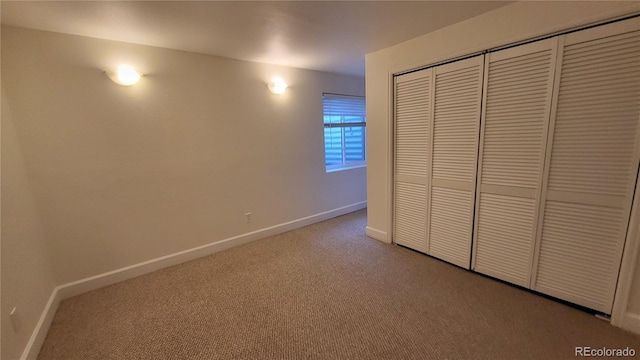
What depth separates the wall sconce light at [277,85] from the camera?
308 centimetres

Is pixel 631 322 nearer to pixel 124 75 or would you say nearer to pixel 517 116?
pixel 517 116

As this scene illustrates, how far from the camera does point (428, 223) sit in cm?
258

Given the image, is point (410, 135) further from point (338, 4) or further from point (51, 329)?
point (51, 329)

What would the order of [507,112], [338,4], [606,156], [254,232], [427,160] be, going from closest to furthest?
[606,156] → [338,4] → [507,112] → [427,160] → [254,232]

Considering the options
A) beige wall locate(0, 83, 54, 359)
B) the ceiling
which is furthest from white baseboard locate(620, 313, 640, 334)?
beige wall locate(0, 83, 54, 359)

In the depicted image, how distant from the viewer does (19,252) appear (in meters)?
1.64

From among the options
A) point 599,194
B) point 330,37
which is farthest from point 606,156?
point 330,37

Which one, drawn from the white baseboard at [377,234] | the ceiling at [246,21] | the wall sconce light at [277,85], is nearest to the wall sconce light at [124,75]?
the ceiling at [246,21]

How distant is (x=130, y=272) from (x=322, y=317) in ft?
6.47

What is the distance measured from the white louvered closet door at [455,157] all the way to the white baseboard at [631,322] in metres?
0.93

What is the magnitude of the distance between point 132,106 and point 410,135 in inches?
106

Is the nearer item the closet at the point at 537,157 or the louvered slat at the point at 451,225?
the closet at the point at 537,157

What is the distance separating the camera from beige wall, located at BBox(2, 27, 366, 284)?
6.50 feet

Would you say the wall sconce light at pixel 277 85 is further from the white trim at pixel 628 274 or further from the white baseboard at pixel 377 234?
the white trim at pixel 628 274
